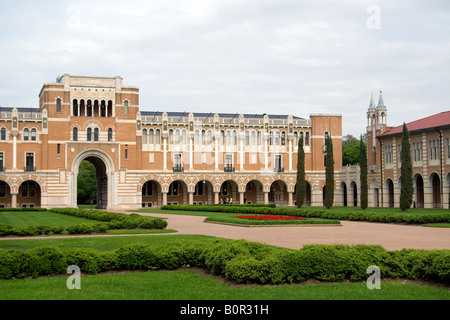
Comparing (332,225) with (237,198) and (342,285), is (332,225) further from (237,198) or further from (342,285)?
(237,198)

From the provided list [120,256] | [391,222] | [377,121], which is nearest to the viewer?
[120,256]

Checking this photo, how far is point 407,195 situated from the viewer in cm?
4719

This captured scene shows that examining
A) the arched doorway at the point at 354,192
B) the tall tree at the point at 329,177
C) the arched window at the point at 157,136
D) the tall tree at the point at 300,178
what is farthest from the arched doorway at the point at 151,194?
the arched doorway at the point at 354,192

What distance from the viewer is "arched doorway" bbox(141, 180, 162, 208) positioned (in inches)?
2768

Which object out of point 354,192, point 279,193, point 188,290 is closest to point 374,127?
point 354,192

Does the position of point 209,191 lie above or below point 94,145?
below

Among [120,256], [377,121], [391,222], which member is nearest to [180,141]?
[377,121]

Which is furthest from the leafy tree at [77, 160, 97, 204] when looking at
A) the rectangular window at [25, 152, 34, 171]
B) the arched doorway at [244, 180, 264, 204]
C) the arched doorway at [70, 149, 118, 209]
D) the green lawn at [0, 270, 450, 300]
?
the green lawn at [0, 270, 450, 300]

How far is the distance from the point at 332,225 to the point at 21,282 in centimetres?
2274

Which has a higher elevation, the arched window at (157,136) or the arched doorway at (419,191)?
the arched window at (157,136)

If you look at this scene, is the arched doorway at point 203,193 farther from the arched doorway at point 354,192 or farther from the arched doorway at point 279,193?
the arched doorway at point 354,192

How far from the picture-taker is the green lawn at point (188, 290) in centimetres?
1148

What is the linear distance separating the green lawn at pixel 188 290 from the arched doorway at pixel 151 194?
5667cm

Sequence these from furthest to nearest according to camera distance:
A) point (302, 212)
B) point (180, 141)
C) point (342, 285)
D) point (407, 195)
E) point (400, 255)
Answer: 1. point (180, 141)
2. point (407, 195)
3. point (302, 212)
4. point (400, 255)
5. point (342, 285)
